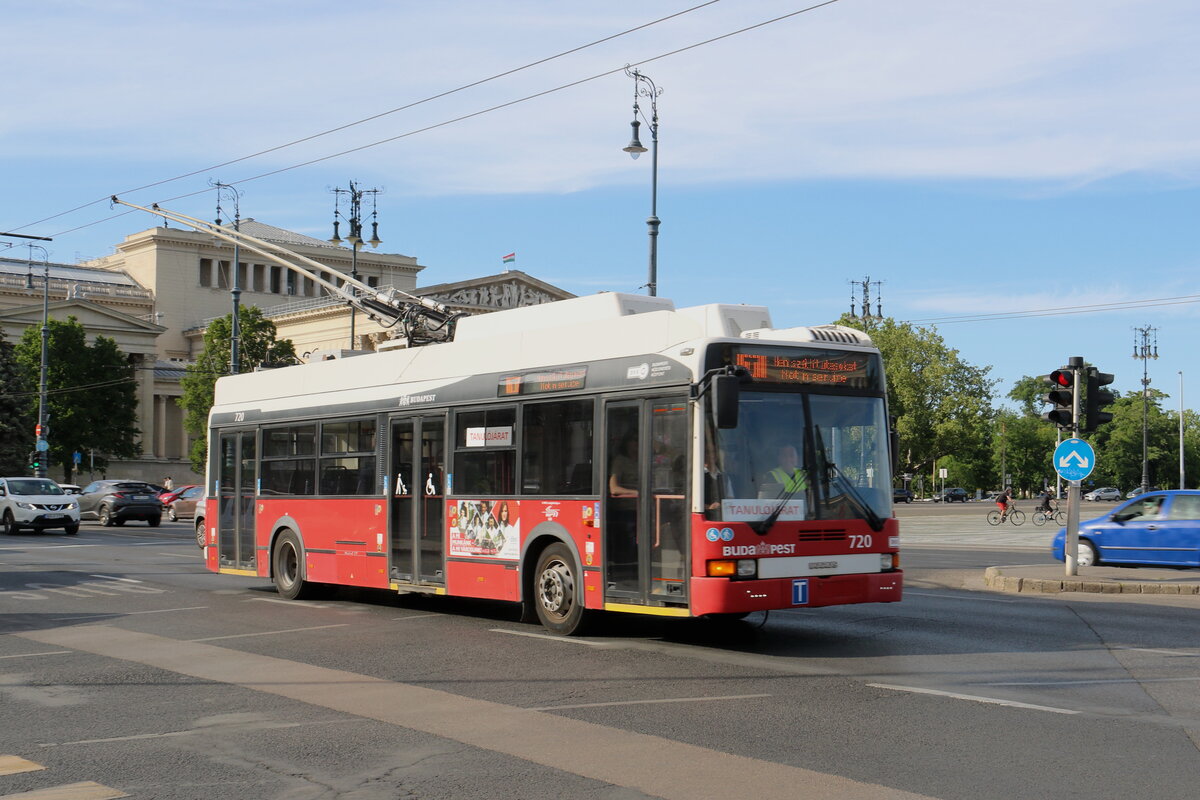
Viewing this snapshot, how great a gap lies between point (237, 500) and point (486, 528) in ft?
20.1

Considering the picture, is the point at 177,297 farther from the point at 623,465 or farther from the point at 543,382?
the point at 623,465

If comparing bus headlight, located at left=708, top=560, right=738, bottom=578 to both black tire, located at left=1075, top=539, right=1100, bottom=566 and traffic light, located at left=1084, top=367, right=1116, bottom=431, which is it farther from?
black tire, located at left=1075, top=539, right=1100, bottom=566

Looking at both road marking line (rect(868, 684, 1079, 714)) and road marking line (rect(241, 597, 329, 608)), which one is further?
road marking line (rect(241, 597, 329, 608))

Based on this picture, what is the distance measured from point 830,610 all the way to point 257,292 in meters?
99.2

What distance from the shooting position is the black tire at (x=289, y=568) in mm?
17250

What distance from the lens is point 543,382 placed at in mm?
13258

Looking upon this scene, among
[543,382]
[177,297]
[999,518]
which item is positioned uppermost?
[177,297]

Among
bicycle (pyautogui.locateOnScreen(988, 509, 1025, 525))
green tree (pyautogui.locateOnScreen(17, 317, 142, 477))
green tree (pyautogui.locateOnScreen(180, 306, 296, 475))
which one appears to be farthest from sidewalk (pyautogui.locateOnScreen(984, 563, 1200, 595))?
green tree (pyautogui.locateOnScreen(17, 317, 142, 477))

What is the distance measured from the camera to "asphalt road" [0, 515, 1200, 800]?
Answer: 6895 mm

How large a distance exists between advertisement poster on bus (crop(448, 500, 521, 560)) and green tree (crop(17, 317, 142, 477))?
67.6 m

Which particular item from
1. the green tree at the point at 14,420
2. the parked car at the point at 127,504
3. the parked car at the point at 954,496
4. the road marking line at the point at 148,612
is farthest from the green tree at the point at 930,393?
the road marking line at the point at 148,612

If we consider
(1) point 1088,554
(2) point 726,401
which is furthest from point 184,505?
(2) point 726,401

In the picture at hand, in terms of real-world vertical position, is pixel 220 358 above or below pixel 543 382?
above

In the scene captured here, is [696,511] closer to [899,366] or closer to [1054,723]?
[1054,723]
